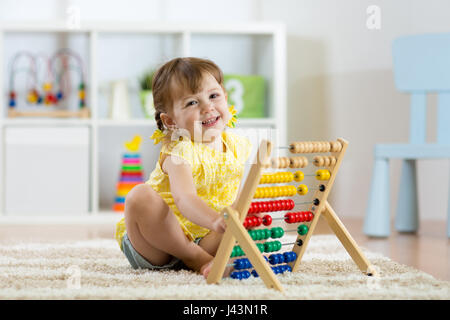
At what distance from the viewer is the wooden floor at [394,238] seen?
153 centimetres

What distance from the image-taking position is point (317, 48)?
9.22 feet

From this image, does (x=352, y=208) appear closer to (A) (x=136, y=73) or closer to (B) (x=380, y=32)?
(B) (x=380, y=32)

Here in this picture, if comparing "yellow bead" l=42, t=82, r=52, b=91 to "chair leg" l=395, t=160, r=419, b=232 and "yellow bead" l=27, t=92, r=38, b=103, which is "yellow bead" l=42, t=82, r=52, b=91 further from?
"chair leg" l=395, t=160, r=419, b=232

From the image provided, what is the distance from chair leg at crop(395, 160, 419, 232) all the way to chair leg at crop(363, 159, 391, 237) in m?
0.19

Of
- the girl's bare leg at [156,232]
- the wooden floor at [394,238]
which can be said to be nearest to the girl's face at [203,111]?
the girl's bare leg at [156,232]

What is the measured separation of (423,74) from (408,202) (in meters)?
0.47

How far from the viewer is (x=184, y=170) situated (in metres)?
1.15

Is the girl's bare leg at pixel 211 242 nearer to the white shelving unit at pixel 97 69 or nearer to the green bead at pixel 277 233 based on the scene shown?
the green bead at pixel 277 233

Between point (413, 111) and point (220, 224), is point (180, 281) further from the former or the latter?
point (413, 111)

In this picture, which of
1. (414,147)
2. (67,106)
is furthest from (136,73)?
(414,147)

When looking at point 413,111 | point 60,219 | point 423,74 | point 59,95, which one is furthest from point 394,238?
point 59,95

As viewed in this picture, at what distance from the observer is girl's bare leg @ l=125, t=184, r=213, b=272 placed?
119 cm

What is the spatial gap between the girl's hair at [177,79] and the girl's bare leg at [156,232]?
7.0 inches

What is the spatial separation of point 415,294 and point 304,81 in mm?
1888
